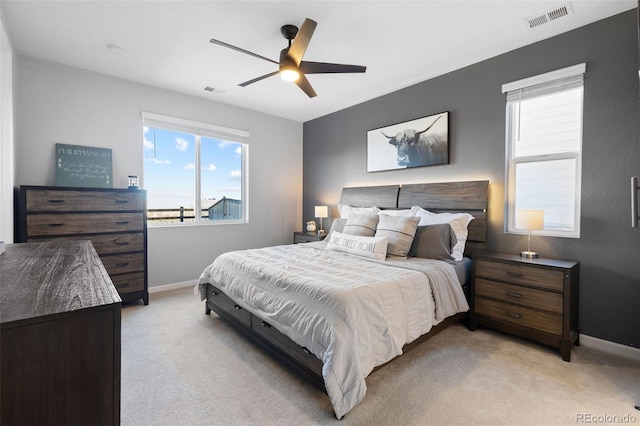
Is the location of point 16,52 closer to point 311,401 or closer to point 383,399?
point 311,401

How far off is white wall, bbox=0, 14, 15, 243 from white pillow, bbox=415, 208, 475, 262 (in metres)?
3.87

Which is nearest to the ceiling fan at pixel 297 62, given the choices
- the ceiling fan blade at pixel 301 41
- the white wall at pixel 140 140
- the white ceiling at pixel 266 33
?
the ceiling fan blade at pixel 301 41

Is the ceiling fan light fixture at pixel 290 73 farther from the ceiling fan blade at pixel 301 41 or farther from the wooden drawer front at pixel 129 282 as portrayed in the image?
the wooden drawer front at pixel 129 282

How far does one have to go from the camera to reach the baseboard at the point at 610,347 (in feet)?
7.68

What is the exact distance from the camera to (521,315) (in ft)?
8.36

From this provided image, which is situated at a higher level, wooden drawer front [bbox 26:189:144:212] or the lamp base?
wooden drawer front [bbox 26:189:144:212]

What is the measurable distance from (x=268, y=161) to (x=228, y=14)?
2834 mm

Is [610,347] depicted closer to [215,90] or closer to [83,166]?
[215,90]

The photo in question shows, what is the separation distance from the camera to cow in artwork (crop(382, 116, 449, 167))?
355cm

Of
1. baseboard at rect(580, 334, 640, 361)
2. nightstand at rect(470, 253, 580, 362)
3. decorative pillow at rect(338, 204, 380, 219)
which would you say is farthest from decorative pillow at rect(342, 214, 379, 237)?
baseboard at rect(580, 334, 640, 361)

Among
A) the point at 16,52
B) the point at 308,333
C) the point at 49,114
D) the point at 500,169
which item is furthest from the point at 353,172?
the point at 16,52

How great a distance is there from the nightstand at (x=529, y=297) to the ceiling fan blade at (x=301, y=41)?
2.43 meters

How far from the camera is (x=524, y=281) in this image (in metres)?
2.52

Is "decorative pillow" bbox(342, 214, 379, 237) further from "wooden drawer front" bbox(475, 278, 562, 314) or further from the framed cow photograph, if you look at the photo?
"wooden drawer front" bbox(475, 278, 562, 314)
